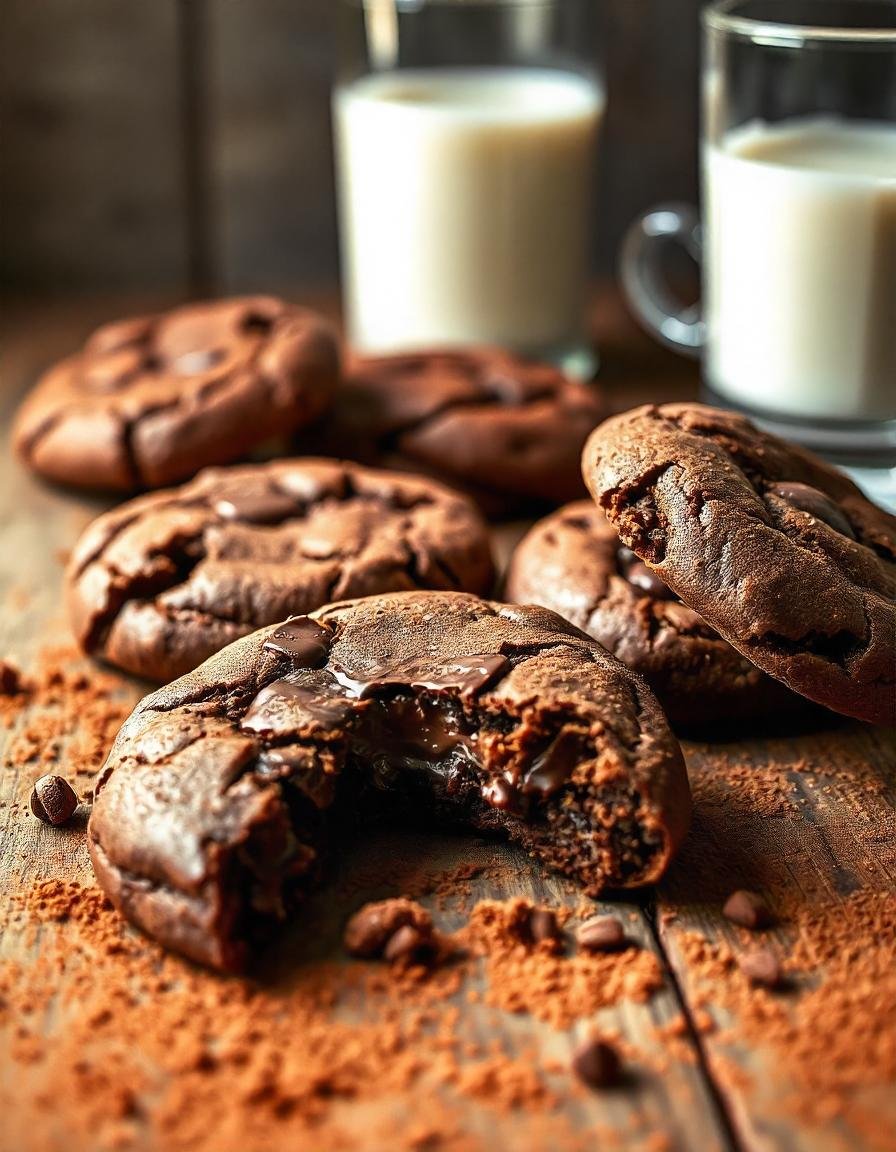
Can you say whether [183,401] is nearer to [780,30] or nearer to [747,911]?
[780,30]

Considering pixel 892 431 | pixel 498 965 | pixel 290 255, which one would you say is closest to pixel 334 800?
pixel 498 965

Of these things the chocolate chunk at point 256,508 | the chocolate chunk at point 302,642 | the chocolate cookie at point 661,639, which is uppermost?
the chocolate chunk at point 302,642

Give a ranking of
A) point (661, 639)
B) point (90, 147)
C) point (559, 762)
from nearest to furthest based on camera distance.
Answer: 1. point (559, 762)
2. point (661, 639)
3. point (90, 147)

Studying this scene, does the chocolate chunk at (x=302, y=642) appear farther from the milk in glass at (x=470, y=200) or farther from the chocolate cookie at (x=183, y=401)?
the milk in glass at (x=470, y=200)

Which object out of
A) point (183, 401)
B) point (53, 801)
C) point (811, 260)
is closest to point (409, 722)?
point (53, 801)

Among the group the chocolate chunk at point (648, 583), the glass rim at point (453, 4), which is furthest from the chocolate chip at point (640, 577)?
the glass rim at point (453, 4)
